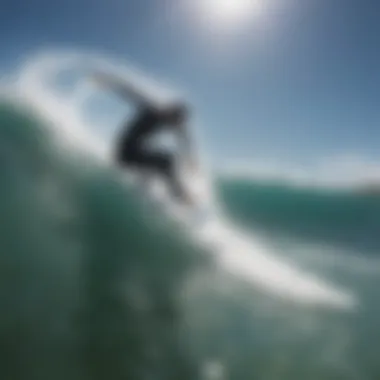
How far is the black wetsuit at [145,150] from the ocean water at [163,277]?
0.31ft

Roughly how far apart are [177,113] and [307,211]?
679 mm

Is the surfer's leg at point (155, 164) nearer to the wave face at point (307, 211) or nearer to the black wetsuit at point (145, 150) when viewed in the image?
the black wetsuit at point (145, 150)

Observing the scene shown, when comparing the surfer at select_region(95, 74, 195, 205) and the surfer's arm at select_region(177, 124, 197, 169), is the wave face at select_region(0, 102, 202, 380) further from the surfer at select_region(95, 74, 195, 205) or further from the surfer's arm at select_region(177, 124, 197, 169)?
the surfer's arm at select_region(177, 124, 197, 169)

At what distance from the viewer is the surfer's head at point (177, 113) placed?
295cm

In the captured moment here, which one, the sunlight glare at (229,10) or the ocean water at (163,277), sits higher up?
the sunlight glare at (229,10)

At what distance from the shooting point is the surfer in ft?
9.71

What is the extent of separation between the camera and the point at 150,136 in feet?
9.82

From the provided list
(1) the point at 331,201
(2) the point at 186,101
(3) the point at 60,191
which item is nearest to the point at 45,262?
(3) the point at 60,191

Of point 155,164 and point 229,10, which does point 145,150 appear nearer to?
point 155,164

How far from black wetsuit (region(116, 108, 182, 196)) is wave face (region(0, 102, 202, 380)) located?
0.38ft

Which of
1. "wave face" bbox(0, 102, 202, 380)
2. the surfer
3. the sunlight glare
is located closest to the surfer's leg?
the surfer

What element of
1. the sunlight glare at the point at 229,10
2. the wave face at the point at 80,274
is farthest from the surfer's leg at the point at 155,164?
the sunlight glare at the point at 229,10

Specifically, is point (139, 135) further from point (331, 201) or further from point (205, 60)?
point (331, 201)

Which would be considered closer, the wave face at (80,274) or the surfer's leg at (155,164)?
the wave face at (80,274)
